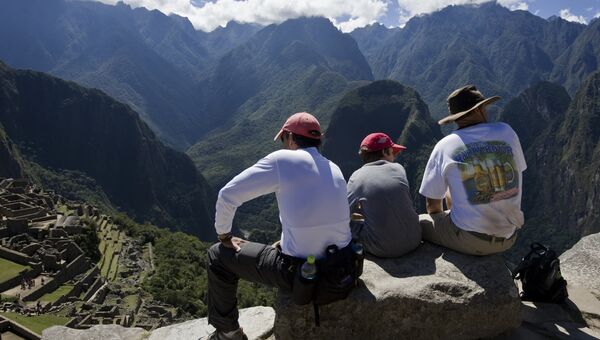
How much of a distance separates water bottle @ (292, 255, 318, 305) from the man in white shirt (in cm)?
18

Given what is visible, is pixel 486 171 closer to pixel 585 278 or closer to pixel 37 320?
pixel 585 278

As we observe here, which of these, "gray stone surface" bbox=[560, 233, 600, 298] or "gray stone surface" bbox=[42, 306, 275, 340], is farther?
"gray stone surface" bbox=[560, 233, 600, 298]

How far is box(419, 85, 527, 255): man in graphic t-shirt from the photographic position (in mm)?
5328

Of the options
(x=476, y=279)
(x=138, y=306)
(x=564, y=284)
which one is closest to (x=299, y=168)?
(x=476, y=279)

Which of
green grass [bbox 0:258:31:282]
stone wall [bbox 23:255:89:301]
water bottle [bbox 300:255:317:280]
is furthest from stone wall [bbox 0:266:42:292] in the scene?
water bottle [bbox 300:255:317:280]

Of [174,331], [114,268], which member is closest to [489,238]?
[174,331]

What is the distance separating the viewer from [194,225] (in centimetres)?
15125

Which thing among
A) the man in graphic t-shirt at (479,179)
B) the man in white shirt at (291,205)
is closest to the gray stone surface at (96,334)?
the man in white shirt at (291,205)

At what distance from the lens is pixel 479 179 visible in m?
5.30

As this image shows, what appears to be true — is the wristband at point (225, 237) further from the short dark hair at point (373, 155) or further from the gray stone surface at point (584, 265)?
the gray stone surface at point (584, 265)

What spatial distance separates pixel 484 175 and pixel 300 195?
2.28m

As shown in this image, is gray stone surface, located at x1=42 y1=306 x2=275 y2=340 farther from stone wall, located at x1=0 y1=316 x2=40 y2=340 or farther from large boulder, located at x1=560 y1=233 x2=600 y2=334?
stone wall, located at x1=0 y1=316 x2=40 y2=340

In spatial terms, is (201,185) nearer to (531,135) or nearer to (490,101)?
(531,135)

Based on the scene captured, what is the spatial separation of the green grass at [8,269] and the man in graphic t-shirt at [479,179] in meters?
30.0
